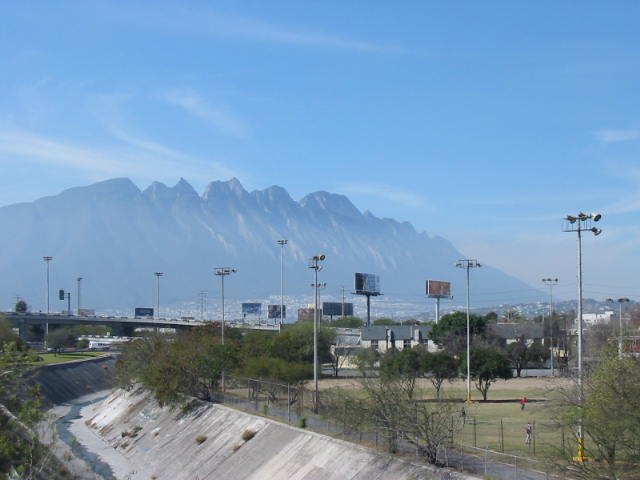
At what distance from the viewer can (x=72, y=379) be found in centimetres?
11769

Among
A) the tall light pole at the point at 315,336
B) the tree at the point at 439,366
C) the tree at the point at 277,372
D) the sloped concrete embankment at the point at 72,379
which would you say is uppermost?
the tall light pole at the point at 315,336

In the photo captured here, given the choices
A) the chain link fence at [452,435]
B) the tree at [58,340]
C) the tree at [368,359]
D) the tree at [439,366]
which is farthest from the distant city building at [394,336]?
the chain link fence at [452,435]

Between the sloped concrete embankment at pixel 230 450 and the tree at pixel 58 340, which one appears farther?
the tree at pixel 58 340

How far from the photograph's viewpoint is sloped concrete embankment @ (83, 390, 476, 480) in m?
41.3

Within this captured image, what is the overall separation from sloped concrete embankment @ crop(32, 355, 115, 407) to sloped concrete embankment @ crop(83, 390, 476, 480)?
83.5 ft

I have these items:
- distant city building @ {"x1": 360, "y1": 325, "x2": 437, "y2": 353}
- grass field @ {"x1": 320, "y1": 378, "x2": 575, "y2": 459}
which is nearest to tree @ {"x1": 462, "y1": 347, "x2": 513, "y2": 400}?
grass field @ {"x1": 320, "y1": 378, "x2": 575, "y2": 459}

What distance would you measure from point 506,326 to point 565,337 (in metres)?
21.1

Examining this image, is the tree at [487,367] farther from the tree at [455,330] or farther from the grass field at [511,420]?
the tree at [455,330]

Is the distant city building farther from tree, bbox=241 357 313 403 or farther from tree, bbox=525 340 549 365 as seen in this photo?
tree, bbox=241 357 313 403

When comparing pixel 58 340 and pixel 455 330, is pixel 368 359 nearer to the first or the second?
pixel 455 330

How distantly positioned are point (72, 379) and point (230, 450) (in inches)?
2751

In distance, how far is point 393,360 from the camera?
9019 centimetres

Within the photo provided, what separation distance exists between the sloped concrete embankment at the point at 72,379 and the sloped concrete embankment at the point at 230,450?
83.5 ft

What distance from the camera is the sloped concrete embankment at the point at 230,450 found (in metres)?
41.3
